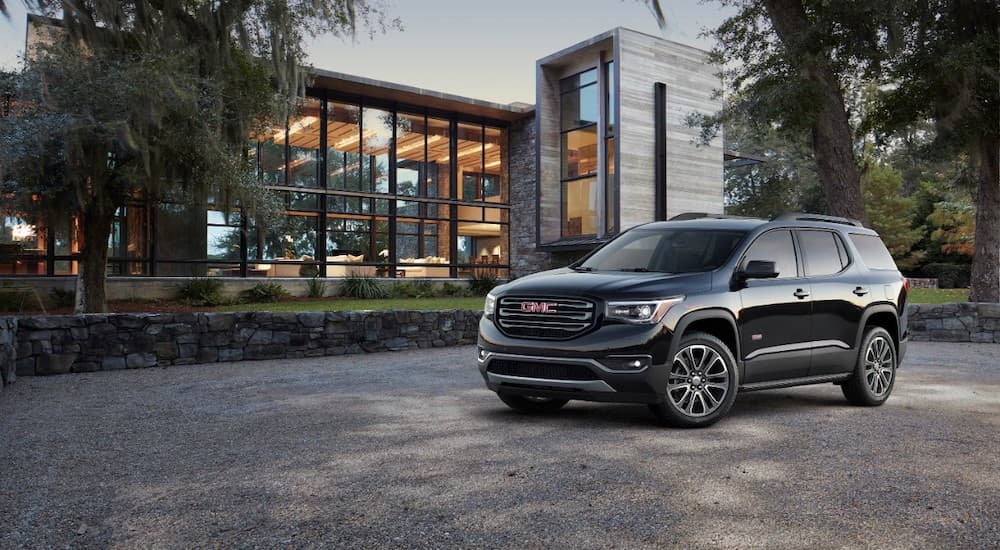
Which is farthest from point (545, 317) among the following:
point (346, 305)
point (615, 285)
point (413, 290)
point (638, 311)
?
point (413, 290)

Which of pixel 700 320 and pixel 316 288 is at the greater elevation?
pixel 700 320

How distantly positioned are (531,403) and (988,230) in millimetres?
17020

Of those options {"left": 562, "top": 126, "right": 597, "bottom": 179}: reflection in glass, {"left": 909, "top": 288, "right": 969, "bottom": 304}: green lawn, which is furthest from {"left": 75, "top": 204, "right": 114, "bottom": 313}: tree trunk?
{"left": 909, "top": 288, "right": 969, "bottom": 304}: green lawn

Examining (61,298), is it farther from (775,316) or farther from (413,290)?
(775,316)

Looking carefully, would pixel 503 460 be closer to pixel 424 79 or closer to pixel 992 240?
pixel 992 240

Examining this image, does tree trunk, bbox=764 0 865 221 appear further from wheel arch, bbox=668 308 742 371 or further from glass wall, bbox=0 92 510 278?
glass wall, bbox=0 92 510 278

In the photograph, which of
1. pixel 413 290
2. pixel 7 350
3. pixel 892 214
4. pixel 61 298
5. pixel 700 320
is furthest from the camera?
pixel 892 214

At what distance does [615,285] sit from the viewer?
6688 millimetres

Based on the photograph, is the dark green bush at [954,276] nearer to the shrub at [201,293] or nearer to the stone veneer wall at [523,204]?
the stone veneer wall at [523,204]

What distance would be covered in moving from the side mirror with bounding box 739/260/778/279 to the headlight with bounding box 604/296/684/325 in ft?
3.28

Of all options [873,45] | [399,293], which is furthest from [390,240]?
[873,45]

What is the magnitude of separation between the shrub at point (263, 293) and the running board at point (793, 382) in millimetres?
Answer: 19633

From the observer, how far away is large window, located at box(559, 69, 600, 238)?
3025 centimetres

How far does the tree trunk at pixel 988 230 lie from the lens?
1944 centimetres
